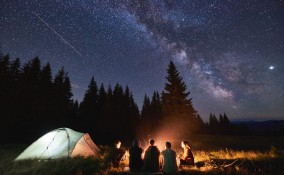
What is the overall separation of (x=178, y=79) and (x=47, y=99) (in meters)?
23.5

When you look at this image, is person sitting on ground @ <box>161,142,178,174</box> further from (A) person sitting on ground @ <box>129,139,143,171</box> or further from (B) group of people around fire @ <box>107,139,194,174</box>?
(A) person sitting on ground @ <box>129,139,143,171</box>

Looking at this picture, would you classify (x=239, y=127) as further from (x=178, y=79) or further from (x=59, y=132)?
(x=59, y=132)

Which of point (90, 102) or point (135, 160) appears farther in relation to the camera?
point (90, 102)

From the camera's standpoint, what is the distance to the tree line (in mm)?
27594

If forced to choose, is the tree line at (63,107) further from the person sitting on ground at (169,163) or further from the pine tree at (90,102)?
the person sitting on ground at (169,163)

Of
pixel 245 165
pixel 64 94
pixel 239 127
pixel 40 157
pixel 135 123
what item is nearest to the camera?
pixel 245 165

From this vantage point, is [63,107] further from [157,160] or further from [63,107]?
[157,160]

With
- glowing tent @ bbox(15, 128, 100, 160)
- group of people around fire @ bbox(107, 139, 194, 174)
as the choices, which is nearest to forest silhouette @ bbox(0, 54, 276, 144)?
glowing tent @ bbox(15, 128, 100, 160)

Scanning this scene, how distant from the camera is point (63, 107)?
35.8 m

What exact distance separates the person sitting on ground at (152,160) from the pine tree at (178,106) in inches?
1010

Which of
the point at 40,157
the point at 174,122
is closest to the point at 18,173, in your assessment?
the point at 40,157

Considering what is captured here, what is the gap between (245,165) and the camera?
8.38 metres

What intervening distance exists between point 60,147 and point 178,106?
24607 millimetres

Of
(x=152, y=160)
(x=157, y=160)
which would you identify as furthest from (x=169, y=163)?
(x=152, y=160)
